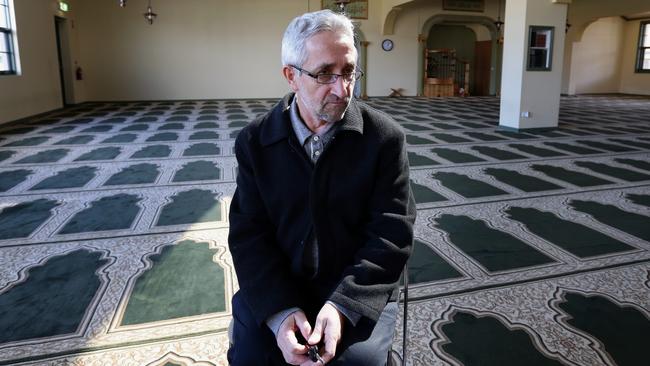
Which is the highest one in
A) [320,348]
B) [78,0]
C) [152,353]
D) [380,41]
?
[78,0]

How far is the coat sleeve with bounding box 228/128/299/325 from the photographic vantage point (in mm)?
1224

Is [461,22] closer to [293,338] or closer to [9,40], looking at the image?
[9,40]

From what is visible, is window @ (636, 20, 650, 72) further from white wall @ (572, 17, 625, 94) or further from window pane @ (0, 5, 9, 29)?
window pane @ (0, 5, 9, 29)

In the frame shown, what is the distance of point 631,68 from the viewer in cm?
1686

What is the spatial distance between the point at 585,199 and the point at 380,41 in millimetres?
11722

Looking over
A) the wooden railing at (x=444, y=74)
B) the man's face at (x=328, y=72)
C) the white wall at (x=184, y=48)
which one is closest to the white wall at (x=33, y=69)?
the white wall at (x=184, y=48)

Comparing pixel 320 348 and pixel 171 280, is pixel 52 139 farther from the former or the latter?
pixel 320 348

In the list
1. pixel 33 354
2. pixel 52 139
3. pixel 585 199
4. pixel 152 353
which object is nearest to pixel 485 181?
pixel 585 199

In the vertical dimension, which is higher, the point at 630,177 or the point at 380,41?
the point at 380,41

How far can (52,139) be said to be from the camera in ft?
22.6

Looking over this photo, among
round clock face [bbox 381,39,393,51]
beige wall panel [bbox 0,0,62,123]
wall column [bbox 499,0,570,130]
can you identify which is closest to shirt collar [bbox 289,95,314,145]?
wall column [bbox 499,0,570,130]

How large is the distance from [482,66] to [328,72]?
16.9 meters

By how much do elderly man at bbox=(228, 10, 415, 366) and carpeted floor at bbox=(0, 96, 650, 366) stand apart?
0.64 meters

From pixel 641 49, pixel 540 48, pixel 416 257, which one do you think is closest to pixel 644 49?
pixel 641 49
